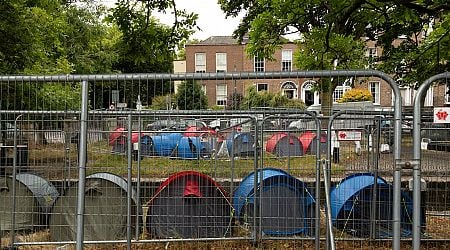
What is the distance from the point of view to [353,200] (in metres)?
8.13

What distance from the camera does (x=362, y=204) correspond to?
8281 mm

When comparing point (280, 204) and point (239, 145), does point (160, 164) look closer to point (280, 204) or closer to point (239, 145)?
point (239, 145)

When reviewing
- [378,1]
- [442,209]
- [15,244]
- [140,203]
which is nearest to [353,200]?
[442,209]

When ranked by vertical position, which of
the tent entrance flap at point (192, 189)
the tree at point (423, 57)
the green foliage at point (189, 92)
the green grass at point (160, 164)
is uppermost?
the tree at point (423, 57)

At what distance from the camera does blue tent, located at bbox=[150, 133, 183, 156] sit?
28.2 feet

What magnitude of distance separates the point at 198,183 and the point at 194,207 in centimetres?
36

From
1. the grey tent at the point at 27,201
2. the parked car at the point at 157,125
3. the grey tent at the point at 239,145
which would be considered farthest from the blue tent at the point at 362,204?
the grey tent at the point at 27,201

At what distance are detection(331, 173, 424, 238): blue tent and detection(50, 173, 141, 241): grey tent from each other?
2.92 metres

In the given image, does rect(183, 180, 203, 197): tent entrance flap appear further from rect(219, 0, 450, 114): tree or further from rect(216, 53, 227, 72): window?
rect(216, 53, 227, 72): window

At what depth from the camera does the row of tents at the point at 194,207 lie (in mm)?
7594

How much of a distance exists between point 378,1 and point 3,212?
6.83 m

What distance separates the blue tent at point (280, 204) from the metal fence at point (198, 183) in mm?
17

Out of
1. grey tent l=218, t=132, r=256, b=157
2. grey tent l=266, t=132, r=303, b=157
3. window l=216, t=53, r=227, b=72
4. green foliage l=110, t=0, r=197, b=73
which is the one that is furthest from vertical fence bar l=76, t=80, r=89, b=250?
window l=216, t=53, r=227, b=72

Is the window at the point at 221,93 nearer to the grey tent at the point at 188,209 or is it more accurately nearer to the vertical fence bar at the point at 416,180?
the grey tent at the point at 188,209
